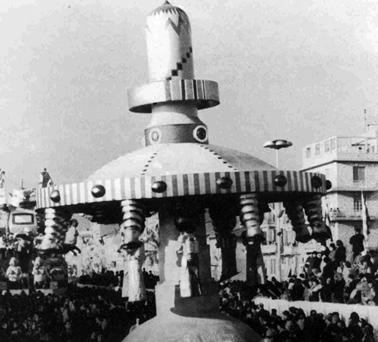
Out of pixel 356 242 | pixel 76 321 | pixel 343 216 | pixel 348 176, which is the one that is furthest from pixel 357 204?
pixel 76 321

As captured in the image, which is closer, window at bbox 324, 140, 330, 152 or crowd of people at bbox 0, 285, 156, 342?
crowd of people at bbox 0, 285, 156, 342

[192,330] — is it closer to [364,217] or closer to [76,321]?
[76,321]

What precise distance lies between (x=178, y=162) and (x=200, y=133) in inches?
60.6

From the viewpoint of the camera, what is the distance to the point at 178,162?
14867 millimetres

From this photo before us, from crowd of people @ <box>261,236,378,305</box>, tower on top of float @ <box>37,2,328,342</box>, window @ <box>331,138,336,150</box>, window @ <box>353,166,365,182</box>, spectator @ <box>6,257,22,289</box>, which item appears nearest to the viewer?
tower on top of float @ <box>37,2,328,342</box>

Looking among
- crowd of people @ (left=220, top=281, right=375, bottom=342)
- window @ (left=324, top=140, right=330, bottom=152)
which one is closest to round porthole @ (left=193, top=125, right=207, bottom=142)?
crowd of people @ (left=220, top=281, right=375, bottom=342)

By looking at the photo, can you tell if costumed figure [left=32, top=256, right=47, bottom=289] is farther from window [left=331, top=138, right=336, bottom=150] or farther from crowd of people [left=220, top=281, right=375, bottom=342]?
window [left=331, top=138, right=336, bottom=150]

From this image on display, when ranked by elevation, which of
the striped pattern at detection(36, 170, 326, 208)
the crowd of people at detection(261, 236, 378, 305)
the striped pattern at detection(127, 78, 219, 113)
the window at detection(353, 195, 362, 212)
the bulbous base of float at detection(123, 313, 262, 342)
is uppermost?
Answer: the window at detection(353, 195, 362, 212)

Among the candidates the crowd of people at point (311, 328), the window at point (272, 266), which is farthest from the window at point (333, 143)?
the crowd of people at point (311, 328)

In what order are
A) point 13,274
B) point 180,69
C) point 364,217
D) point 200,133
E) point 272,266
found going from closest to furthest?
point 180,69
point 200,133
point 13,274
point 364,217
point 272,266

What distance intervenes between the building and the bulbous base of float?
55.1 m

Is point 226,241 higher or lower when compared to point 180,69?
lower

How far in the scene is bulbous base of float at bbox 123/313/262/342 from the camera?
1488 cm

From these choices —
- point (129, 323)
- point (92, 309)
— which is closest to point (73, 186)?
point (129, 323)
